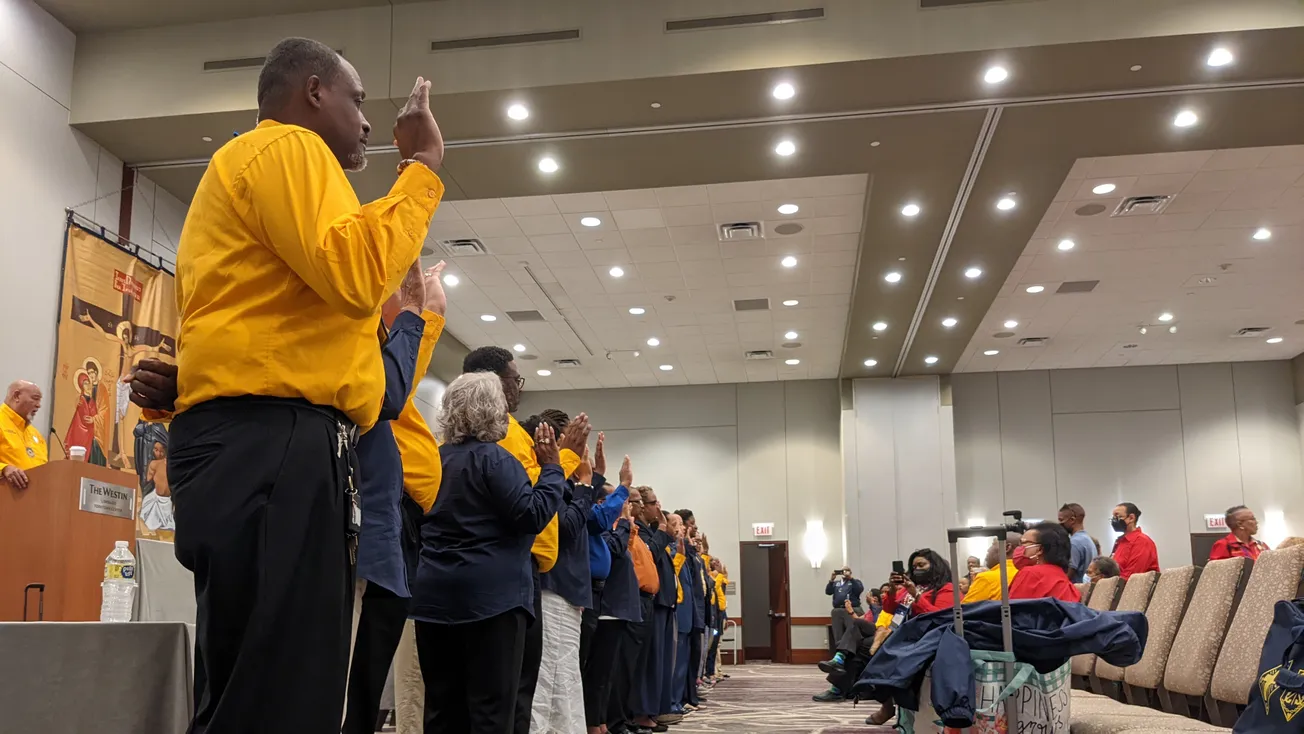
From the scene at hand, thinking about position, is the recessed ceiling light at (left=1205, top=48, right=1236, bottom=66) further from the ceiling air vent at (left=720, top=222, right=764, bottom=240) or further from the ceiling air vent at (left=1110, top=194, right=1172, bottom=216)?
the ceiling air vent at (left=720, top=222, right=764, bottom=240)

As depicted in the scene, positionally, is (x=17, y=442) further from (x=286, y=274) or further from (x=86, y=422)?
(x=286, y=274)

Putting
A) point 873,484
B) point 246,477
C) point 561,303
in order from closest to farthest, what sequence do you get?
point 246,477 → point 561,303 → point 873,484

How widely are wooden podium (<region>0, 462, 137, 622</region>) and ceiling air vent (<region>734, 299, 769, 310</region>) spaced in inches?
427

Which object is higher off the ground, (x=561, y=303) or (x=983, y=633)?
(x=561, y=303)

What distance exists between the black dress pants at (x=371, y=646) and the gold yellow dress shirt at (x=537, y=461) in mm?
1038

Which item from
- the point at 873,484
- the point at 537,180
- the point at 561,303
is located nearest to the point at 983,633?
the point at 537,180

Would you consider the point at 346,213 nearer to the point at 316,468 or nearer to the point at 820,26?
the point at 316,468

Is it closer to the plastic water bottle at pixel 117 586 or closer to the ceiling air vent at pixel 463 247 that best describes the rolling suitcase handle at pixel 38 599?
the plastic water bottle at pixel 117 586

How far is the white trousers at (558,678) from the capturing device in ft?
11.5

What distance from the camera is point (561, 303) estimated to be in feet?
43.9

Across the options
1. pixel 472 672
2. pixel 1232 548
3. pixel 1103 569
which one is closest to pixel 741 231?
pixel 1103 569

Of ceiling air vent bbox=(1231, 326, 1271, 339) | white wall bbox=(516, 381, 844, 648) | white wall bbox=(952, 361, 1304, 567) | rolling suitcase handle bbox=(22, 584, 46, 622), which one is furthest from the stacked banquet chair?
white wall bbox=(516, 381, 844, 648)

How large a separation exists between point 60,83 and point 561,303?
676 centimetres

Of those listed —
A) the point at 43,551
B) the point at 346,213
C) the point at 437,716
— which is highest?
the point at 346,213
